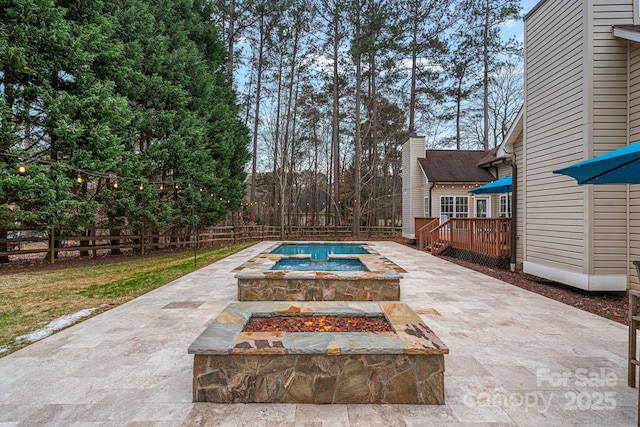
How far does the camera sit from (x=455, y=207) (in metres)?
13.2

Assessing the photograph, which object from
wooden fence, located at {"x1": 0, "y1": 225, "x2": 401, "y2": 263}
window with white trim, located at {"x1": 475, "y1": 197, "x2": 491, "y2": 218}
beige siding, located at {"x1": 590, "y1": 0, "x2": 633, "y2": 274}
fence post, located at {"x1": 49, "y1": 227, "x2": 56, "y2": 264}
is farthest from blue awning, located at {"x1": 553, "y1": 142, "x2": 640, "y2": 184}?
fence post, located at {"x1": 49, "y1": 227, "x2": 56, "y2": 264}

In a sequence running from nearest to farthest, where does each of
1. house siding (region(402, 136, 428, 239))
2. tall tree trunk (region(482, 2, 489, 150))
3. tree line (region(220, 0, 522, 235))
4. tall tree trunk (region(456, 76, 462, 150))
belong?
house siding (region(402, 136, 428, 239)) < tree line (region(220, 0, 522, 235)) < tall tree trunk (region(482, 2, 489, 150)) < tall tree trunk (region(456, 76, 462, 150))

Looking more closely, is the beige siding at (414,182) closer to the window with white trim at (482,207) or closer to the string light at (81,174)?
the window with white trim at (482,207)

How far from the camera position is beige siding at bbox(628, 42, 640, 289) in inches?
186

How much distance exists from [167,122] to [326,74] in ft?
33.6

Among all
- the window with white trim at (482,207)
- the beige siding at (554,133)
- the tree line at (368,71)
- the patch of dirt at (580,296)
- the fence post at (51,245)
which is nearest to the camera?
the patch of dirt at (580,296)

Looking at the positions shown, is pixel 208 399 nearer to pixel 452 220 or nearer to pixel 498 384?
pixel 498 384

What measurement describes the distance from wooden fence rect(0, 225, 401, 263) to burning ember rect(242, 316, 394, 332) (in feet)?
21.1

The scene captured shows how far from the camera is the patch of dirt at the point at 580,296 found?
423 centimetres

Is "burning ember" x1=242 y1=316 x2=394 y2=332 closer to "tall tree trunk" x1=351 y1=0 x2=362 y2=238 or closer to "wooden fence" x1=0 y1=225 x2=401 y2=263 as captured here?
"wooden fence" x1=0 y1=225 x2=401 y2=263

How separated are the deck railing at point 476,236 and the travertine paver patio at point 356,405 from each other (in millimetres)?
3337

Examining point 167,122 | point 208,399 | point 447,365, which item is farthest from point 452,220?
point 167,122

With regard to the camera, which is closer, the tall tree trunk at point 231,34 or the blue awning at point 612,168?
the blue awning at point 612,168

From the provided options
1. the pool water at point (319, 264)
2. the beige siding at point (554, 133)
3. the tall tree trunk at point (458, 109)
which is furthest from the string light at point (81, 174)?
the tall tree trunk at point (458, 109)
